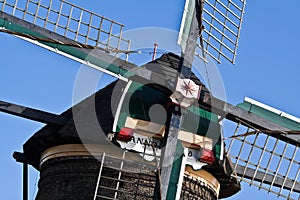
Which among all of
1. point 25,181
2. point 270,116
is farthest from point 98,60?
point 270,116

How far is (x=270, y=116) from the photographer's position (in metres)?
12.1

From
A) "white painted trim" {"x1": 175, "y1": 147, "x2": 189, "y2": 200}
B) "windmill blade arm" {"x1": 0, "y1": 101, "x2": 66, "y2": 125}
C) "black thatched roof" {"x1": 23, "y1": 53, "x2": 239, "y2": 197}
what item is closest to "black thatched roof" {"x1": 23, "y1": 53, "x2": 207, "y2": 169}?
"black thatched roof" {"x1": 23, "y1": 53, "x2": 239, "y2": 197}

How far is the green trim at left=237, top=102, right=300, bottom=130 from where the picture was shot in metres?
11.7

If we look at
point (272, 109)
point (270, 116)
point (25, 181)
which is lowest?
point (25, 181)

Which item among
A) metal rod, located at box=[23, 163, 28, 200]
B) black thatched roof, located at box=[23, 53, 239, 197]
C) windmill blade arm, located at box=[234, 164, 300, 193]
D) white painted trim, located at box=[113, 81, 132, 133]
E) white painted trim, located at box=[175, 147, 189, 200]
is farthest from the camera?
metal rod, located at box=[23, 163, 28, 200]

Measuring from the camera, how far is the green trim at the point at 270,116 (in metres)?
11.7

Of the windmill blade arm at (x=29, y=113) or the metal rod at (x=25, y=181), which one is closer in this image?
the windmill blade arm at (x=29, y=113)

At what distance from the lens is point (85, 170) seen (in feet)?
37.1

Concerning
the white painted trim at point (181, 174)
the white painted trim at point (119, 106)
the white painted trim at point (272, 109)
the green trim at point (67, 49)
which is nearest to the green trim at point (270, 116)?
the white painted trim at point (272, 109)

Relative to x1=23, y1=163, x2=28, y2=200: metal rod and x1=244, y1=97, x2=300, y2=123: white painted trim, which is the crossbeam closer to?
x1=244, y1=97, x2=300, y2=123: white painted trim

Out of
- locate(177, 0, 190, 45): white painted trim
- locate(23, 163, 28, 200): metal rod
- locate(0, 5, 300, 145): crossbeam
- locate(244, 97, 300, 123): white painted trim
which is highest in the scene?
locate(177, 0, 190, 45): white painted trim

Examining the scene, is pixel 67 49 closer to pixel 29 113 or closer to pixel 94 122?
pixel 94 122

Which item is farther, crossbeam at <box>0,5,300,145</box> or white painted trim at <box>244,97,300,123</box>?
white painted trim at <box>244,97,300,123</box>

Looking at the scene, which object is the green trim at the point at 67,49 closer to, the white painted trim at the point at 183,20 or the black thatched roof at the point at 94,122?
the black thatched roof at the point at 94,122
